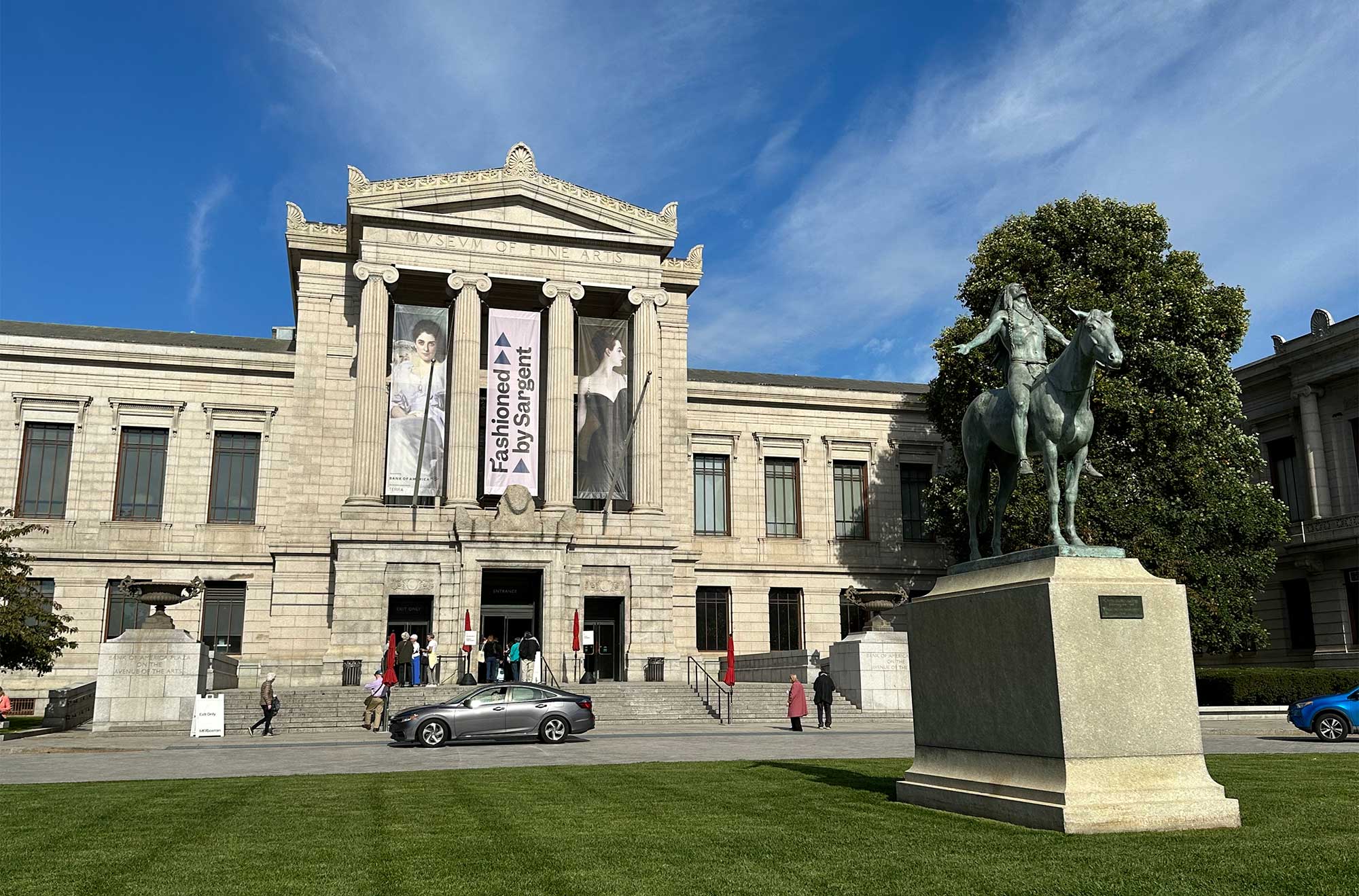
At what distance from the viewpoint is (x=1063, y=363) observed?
1129 centimetres

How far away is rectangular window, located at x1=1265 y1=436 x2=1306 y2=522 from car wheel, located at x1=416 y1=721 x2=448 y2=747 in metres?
36.9

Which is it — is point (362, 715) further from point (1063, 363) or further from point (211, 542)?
point (1063, 363)

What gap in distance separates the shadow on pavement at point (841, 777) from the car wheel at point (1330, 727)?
12.7 meters

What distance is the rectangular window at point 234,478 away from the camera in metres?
43.4

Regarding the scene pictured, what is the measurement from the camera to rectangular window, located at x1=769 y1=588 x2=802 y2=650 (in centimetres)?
4891

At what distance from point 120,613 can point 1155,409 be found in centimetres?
3897

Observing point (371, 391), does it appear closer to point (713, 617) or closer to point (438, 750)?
point (713, 617)

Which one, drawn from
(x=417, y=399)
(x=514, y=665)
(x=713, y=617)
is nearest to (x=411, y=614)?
(x=514, y=665)

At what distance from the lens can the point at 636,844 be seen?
9.36 meters

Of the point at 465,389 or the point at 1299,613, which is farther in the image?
the point at 1299,613

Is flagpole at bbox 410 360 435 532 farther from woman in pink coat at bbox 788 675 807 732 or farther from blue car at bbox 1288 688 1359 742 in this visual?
blue car at bbox 1288 688 1359 742

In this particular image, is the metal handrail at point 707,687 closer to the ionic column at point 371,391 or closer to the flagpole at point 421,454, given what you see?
the flagpole at point 421,454

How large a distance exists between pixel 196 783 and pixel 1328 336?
1669 inches

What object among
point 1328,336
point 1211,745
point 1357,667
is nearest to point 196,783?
point 1211,745
